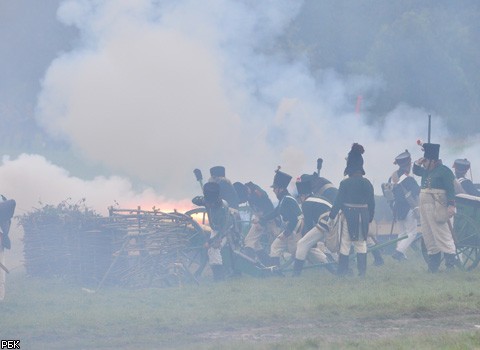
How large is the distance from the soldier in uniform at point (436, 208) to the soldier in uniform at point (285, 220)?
227cm

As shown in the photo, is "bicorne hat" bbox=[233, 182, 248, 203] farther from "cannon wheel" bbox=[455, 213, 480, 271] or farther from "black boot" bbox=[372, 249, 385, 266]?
"cannon wheel" bbox=[455, 213, 480, 271]

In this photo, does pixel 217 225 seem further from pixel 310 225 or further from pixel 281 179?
pixel 310 225

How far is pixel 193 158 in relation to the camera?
2528cm

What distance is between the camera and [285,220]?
57.0 ft


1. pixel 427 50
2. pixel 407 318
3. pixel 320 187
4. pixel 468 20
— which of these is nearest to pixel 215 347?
pixel 407 318

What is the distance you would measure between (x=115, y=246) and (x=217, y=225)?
186 cm

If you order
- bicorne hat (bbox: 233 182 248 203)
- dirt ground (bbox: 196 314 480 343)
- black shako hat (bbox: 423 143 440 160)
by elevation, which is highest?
black shako hat (bbox: 423 143 440 160)

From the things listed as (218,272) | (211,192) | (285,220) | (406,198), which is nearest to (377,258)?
(285,220)

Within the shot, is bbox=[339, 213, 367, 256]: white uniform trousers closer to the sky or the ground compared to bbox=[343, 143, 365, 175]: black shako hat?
closer to the ground

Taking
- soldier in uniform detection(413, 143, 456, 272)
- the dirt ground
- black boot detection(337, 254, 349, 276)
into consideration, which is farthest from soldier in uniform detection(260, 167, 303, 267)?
the dirt ground

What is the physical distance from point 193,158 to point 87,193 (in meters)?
2.90

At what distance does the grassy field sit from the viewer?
10.4 meters

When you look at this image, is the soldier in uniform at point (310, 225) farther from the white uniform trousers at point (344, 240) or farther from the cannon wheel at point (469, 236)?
the cannon wheel at point (469, 236)

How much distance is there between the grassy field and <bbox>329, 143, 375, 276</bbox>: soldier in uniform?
1.61ft
